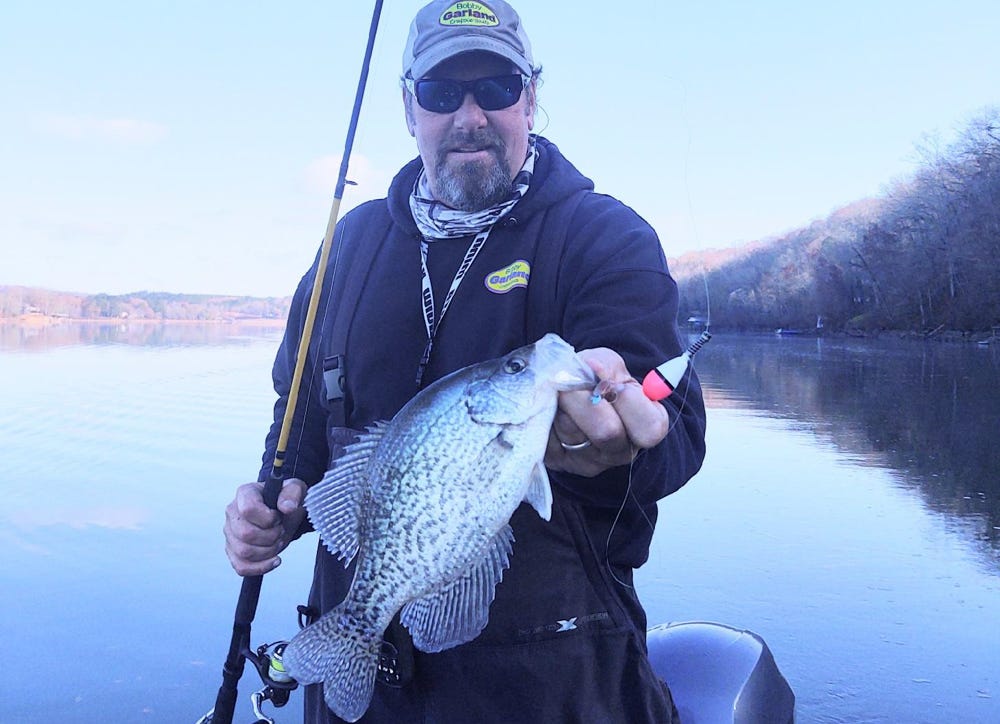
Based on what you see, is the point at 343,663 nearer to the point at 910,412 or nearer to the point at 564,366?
the point at 564,366

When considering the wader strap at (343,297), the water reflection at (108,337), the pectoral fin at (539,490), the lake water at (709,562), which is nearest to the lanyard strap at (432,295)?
the wader strap at (343,297)

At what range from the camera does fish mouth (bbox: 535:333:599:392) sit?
2.16 metres

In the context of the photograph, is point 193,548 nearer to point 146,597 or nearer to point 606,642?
point 146,597

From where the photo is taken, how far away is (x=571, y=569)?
8.59ft

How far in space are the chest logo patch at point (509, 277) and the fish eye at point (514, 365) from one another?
1.83ft

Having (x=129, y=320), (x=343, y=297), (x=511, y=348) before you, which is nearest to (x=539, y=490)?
(x=511, y=348)

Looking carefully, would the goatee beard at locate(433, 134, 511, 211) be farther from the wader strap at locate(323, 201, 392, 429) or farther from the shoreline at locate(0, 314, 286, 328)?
the shoreline at locate(0, 314, 286, 328)

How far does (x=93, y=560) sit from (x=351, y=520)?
6819mm

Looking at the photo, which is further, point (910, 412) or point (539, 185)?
point (910, 412)

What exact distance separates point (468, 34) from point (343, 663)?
2.29 meters

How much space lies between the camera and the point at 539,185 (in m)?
3.03

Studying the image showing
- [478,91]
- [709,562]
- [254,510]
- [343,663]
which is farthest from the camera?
[709,562]

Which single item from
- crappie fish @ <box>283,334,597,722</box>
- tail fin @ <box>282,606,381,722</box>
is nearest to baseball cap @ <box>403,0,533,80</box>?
crappie fish @ <box>283,334,597,722</box>

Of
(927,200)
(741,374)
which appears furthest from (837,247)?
(741,374)
